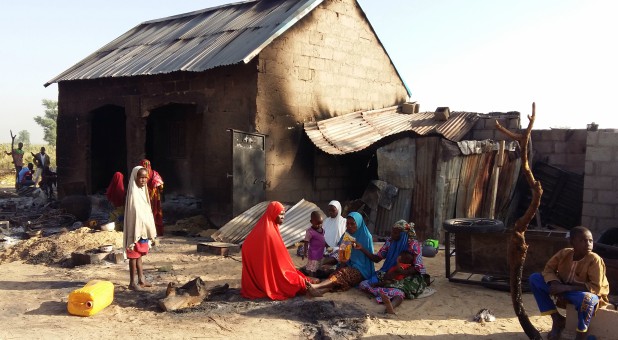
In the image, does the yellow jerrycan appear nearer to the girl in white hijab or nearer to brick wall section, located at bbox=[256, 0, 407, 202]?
the girl in white hijab

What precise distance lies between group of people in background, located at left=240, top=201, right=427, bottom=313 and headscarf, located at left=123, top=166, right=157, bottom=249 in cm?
131

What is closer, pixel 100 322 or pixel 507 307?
pixel 100 322

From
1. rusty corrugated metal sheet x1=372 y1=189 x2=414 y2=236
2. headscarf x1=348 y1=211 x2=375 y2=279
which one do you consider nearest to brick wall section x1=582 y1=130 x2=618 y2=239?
rusty corrugated metal sheet x1=372 y1=189 x2=414 y2=236

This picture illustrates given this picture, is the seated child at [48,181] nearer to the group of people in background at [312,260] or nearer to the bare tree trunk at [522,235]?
the group of people in background at [312,260]

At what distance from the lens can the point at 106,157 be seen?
14.4 m

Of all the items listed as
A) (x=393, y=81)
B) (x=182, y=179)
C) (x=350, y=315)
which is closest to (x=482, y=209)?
(x=393, y=81)

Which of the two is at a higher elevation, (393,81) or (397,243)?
(393,81)

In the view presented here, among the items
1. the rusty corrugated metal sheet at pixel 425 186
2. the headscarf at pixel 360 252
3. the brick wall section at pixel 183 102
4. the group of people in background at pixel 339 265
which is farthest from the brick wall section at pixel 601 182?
the brick wall section at pixel 183 102

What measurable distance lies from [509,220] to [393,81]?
507cm

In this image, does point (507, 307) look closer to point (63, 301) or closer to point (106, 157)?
point (63, 301)

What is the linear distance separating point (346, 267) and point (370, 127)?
240 inches

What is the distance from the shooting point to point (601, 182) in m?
9.48

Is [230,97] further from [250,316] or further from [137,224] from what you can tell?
[250,316]

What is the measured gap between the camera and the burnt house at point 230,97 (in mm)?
10258
